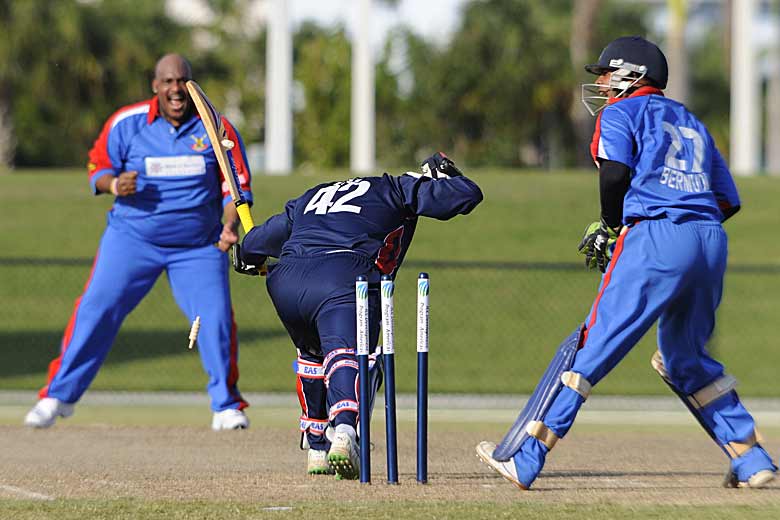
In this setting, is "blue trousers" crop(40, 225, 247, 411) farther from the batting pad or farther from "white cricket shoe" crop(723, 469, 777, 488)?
"white cricket shoe" crop(723, 469, 777, 488)

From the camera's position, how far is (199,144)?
9.62m

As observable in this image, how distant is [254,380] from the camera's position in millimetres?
15367

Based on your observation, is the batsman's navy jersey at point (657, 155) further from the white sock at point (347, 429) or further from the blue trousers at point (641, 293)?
the white sock at point (347, 429)

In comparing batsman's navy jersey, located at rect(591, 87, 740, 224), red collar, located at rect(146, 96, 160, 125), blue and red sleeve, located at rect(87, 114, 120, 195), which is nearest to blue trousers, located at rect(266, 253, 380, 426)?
batsman's navy jersey, located at rect(591, 87, 740, 224)

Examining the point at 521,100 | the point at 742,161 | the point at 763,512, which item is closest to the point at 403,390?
the point at 763,512

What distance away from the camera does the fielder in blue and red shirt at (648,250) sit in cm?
659

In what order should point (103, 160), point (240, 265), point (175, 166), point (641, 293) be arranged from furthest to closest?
1. point (103, 160)
2. point (175, 166)
3. point (240, 265)
4. point (641, 293)

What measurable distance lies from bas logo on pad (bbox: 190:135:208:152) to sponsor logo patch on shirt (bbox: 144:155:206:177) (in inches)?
1.7

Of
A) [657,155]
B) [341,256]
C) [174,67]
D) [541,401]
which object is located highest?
[174,67]

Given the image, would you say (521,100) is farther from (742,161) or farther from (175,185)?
(175,185)

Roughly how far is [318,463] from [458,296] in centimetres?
1253

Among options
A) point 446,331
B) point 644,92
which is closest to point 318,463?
point 644,92

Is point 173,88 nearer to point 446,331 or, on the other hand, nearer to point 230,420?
point 230,420

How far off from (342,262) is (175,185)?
114 inches
